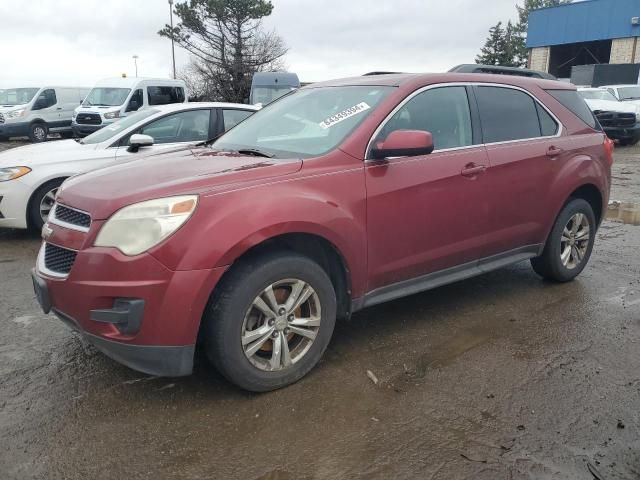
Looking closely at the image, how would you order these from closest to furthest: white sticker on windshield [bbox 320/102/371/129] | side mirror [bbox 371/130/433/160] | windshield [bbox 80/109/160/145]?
side mirror [bbox 371/130/433/160]
white sticker on windshield [bbox 320/102/371/129]
windshield [bbox 80/109/160/145]

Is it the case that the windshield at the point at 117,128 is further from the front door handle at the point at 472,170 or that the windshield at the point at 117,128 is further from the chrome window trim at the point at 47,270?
the front door handle at the point at 472,170

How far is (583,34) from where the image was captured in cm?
3475

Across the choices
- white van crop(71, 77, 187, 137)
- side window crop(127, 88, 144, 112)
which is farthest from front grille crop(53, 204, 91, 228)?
side window crop(127, 88, 144, 112)

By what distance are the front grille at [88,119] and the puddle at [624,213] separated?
1388 centimetres

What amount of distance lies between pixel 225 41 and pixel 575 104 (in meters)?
36.4

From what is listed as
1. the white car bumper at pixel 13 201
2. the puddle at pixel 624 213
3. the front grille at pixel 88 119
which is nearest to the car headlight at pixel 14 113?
the front grille at pixel 88 119

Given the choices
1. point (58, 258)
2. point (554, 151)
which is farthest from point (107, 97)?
point (58, 258)

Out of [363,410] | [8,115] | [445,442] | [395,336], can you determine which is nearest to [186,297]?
[363,410]

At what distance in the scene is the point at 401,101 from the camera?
11.9 ft

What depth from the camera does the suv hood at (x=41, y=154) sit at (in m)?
6.28

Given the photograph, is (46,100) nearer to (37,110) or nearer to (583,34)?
(37,110)

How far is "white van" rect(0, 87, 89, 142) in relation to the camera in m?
19.6

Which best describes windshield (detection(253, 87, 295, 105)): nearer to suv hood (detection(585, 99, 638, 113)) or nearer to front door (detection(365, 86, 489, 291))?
suv hood (detection(585, 99, 638, 113))

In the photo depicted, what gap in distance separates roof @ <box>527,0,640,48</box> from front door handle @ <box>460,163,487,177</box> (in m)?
34.3
